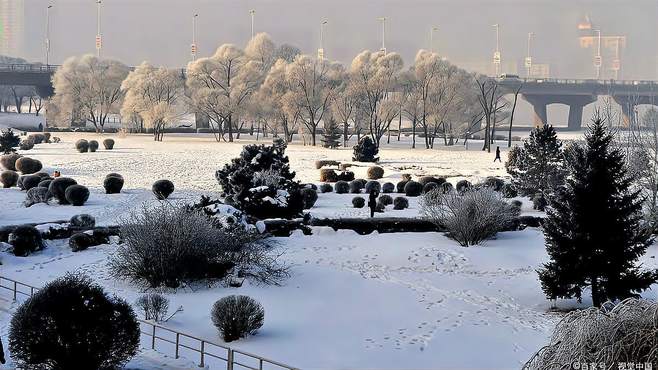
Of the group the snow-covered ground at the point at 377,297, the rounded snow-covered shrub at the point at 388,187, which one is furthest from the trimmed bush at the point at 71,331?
the rounded snow-covered shrub at the point at 388,187

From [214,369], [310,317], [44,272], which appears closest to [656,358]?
[214,369]

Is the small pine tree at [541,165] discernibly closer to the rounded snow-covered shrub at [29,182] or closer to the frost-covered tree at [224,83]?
the rounded snow-covered shrub at [29,182]

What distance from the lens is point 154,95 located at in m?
92.0

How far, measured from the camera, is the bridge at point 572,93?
395 ft

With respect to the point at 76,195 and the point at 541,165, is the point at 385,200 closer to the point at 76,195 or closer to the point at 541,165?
the point at 541,165

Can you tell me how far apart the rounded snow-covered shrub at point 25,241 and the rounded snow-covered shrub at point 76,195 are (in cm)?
1035

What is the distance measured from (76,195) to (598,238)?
2435 centimetres

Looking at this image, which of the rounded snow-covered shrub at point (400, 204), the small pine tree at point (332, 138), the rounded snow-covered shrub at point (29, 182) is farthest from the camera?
the small pine tree at point (332, 138)

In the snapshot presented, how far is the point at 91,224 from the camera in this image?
29047 mm

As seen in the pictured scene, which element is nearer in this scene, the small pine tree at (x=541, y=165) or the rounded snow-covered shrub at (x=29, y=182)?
the small pine tree at (x=541, y=165)

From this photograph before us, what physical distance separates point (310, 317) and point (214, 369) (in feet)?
14.5

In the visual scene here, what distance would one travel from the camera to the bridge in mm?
120312

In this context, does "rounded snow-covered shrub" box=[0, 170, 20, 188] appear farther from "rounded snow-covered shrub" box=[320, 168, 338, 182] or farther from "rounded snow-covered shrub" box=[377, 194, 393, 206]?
"rounded snow-covered shrub" box=[377, 194, 393, 206]

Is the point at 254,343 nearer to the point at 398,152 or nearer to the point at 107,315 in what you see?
the point at 107,315
